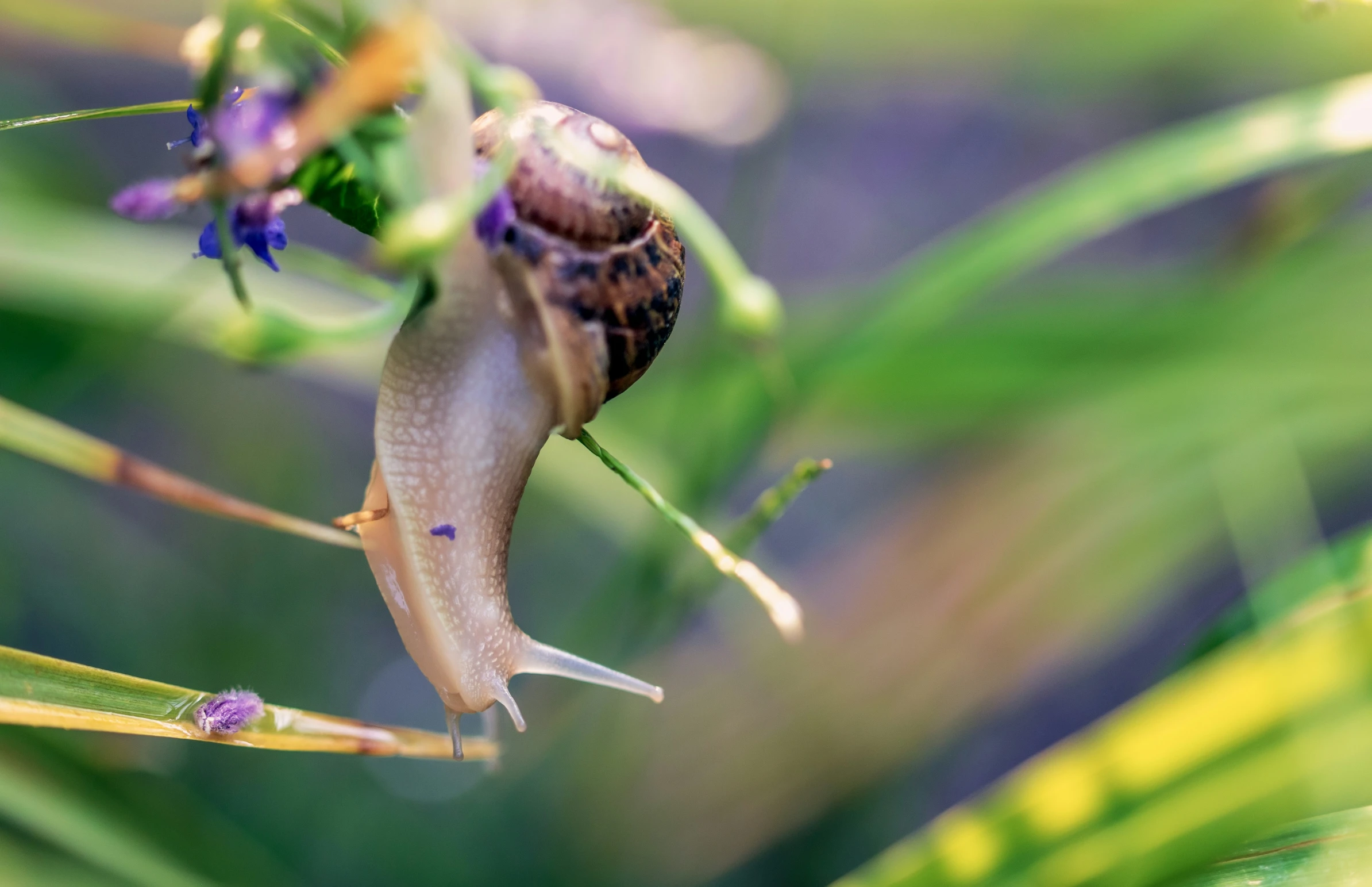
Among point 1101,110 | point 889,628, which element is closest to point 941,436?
point 889,628

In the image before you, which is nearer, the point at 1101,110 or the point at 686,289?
the point at 686,289

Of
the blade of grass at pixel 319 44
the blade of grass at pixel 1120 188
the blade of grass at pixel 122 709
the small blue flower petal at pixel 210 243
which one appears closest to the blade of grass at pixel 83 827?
the blade of grass at pixel 122 709

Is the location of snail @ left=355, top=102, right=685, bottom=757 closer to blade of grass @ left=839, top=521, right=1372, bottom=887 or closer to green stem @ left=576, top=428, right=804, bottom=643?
green stem @ left=576, top=428, right=804, bottom=643

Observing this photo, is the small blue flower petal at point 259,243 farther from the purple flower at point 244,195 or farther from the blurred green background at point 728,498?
the blurred green background at point 728,498

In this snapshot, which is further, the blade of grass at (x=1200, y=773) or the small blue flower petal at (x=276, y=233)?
the blade of grass at (x=1200, y=773)

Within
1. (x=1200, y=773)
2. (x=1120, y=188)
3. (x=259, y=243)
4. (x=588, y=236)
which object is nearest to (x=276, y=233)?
(x=259, y=243)

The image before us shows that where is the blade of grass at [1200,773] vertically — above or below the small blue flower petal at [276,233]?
below

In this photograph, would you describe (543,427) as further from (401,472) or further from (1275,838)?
(1275,838)
